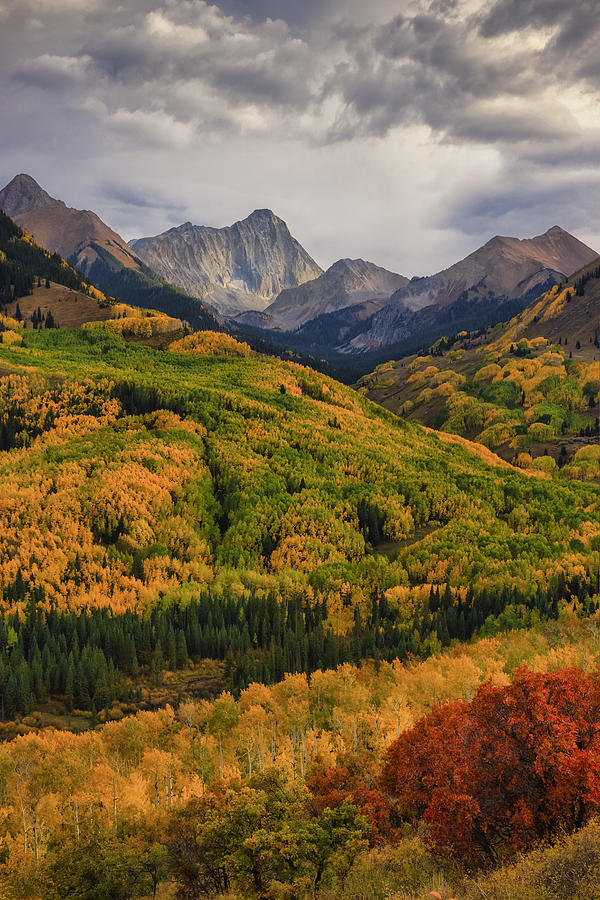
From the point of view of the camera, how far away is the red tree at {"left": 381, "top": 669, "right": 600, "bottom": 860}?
5500 cm

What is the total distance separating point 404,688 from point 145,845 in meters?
72.3

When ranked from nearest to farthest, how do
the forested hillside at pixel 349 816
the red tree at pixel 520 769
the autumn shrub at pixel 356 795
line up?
the forested hillside at pixel 349 816
the red tree at pixel 520 769
the autumn shrub at pixel 356 795

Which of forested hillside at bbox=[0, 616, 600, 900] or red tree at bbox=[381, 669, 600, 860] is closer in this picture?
forested hillside at bbox=[0, 616, 600, 900]

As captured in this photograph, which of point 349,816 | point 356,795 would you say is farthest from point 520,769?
point 356,795

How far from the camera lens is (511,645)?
152750mm

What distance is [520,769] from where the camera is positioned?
57.7 meters

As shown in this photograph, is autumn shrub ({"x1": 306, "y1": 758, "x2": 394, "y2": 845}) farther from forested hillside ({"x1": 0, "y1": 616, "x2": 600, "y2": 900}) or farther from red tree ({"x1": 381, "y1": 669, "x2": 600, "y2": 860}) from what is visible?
red tree ({"x1": 381, "y1": 669, "x2": 600, "y2": 860})

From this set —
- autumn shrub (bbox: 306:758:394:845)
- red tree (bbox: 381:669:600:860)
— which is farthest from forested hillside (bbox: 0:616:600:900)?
autumn shrub (bbox: 306:758:394:845)

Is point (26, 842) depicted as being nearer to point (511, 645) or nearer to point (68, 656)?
point (68, 656)

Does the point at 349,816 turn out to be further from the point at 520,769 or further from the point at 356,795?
the point at 520,769

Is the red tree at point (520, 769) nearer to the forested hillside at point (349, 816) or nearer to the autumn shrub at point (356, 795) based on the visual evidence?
the forested hillside at point (349, 816)

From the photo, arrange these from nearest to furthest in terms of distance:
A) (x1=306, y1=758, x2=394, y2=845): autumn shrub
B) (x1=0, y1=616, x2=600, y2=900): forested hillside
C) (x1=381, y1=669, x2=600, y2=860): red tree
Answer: (x1=0, y1=616, x2=600, y2=900): forested hillside, (x1=381, y1=669, x2=600, y2=860): red tree, (x1=306, y1=758, x2=394, y2=845): autumn shrub

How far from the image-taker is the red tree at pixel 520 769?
55.0m

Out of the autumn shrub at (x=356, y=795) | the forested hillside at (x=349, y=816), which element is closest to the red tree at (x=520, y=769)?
the forested hillside at (x=349, y=816)
